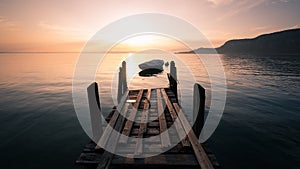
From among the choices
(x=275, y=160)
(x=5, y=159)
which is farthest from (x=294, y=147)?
(x=5, y=159)

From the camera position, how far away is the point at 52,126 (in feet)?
40.2

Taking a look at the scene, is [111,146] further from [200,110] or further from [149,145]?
[200,110]

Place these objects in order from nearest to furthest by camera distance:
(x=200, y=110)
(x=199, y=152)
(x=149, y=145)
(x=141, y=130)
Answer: (x=199, y=152), (x=149, y=145), (x=200, y=110), (x=141, y=130)

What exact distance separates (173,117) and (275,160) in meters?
5.32

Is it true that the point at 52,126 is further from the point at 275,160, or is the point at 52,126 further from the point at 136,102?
the point at 275,160

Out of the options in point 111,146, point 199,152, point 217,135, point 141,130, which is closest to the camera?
point 199,152

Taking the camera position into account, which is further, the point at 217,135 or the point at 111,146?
the point at 217,135

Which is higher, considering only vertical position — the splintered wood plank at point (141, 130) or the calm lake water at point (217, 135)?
the splintered wood plank at point (141, 130)

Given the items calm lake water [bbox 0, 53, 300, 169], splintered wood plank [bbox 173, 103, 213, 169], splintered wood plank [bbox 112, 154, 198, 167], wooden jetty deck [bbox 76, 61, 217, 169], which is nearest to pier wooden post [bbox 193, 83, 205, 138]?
wooden jetty deck [bbox 76, 61, 217, 169]

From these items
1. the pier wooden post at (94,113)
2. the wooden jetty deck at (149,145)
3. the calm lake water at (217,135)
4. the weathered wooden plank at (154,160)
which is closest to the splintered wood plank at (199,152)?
the wooden jetty deck at (149,145)

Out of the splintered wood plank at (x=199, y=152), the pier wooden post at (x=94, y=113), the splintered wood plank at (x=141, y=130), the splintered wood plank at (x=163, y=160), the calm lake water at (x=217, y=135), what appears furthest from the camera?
the calm lake water at (x=217, y=135)

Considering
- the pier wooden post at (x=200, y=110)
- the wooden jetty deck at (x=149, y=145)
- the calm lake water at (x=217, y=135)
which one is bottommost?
the calm lake water at (x=217, y=135)

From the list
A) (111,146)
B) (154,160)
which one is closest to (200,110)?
(154,160)

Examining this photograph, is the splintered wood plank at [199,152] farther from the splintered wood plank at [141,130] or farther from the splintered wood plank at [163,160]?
the splintered wood plank at [141,130]
